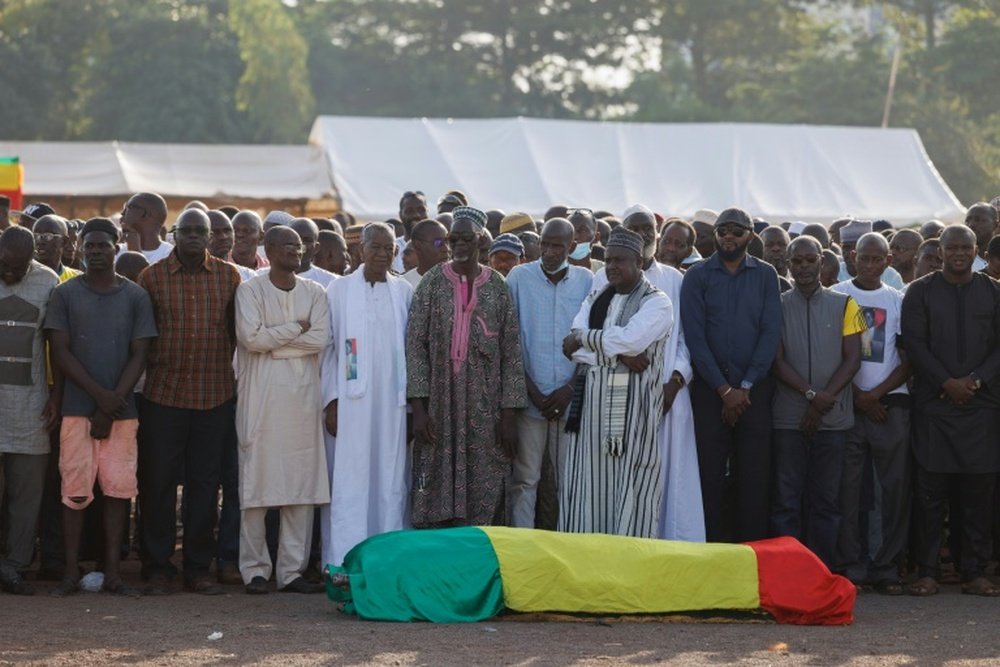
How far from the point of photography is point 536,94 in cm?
5184

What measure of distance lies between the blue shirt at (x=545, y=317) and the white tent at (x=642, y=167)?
45.8 ft

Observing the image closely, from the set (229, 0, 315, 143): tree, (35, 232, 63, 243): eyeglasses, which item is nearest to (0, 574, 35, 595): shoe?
(35, 232, 63, 243): eyeglasses

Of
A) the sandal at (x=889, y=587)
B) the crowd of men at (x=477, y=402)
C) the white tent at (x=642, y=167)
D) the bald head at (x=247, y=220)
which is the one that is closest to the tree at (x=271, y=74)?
the white tent at (x=642, y=167)

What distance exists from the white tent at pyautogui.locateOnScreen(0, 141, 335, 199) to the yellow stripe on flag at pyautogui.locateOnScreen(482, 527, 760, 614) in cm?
1700

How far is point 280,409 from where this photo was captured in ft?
29.8

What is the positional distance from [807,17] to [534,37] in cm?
848

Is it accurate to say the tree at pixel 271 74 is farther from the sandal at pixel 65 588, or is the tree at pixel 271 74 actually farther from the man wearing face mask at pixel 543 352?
the sandal at pixel 65 588

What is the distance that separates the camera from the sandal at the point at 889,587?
31.3 feet

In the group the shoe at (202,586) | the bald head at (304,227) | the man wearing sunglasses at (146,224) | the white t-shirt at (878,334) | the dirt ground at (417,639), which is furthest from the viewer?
the man wearing sunglasses at (146,224)

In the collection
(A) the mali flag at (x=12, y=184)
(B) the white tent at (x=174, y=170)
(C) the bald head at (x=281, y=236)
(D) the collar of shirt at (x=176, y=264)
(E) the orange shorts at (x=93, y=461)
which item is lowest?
(E) the orange shorts at (x=93, y=461)

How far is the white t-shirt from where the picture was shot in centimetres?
968

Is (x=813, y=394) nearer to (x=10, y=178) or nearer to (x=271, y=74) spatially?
(x=10, y=178)

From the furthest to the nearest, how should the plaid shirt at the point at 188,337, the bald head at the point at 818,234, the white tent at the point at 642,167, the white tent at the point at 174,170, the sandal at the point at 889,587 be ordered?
the white tent at the point at 174,170, the white tent at the point at 642,167, the bald head at the point at 818,234, the sandal at the point at 889,587, the plaid shirt at the point at 188,337

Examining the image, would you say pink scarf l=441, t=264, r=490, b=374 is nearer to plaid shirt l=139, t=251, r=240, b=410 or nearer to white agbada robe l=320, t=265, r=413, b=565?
white agbada robe l=320, t=265, r=413, b=565
